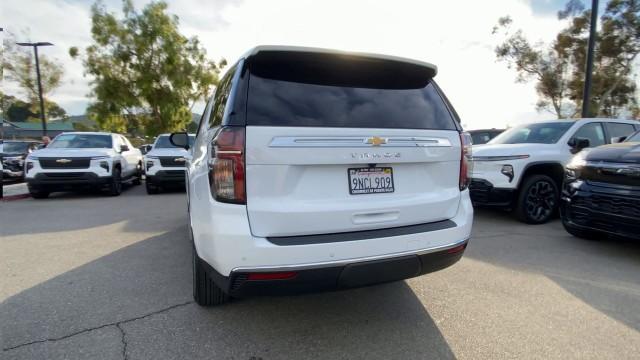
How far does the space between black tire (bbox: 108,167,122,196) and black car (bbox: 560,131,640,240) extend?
9.28 meters

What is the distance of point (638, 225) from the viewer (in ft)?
11.7

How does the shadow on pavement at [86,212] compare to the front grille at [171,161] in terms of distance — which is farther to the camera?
the front grille at [171,161]

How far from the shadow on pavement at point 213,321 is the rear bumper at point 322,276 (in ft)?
1.66

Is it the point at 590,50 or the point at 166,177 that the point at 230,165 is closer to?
the point at 166,177

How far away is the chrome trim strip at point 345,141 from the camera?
2.00 meters

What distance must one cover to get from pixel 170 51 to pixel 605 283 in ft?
70.6

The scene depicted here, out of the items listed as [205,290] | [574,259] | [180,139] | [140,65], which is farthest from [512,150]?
[140,65]

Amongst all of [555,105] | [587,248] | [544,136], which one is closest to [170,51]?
[544,136]

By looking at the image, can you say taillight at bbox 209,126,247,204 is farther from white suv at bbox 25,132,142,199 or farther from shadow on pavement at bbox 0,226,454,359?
white suv at bbox 25,132,142,199

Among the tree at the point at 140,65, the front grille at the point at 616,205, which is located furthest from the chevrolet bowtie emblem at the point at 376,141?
the tree at the point at 140,65

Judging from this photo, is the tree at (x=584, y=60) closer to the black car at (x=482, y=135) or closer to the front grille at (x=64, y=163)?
the black car at (x=482, y=135)

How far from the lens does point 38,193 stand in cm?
872

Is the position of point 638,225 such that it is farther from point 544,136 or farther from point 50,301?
point 50,301

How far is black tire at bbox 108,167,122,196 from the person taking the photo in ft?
29.0
